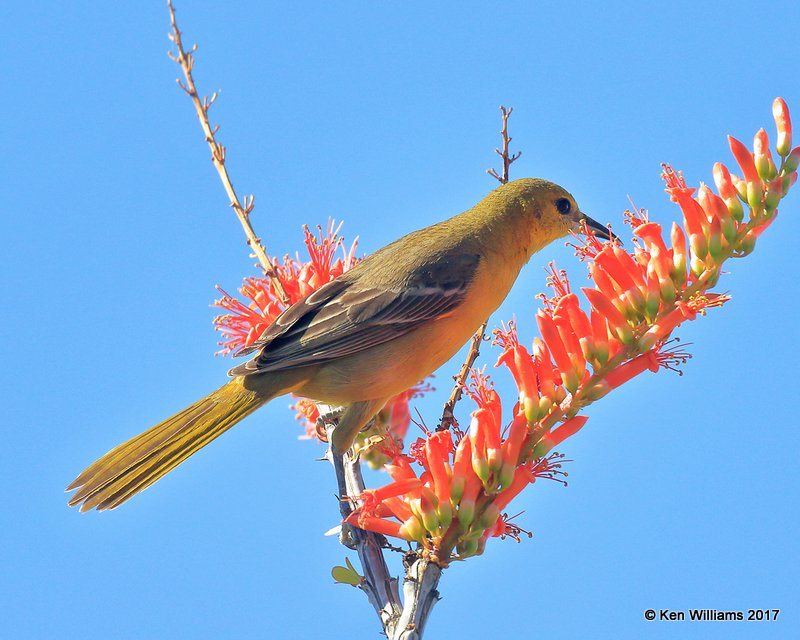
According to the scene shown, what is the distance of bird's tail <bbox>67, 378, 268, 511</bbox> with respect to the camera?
504 centimetres

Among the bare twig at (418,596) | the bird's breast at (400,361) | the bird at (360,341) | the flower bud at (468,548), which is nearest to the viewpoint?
the bare twig at (418,596)

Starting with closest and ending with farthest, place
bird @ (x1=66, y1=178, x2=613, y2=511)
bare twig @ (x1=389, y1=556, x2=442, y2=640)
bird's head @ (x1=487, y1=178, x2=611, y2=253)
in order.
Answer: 1. bare twig @ (x1=389, y1=556, x2=442, y2=640)
2. bird @ (x1=66, y1=178, x2=613, y2=511)
3. bird's head @ (x1=487, y1=178, x2=611, y2=253)

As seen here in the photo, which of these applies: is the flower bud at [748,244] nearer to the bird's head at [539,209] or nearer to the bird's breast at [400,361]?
the bird's breast at [400,361]

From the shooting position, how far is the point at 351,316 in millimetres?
5855

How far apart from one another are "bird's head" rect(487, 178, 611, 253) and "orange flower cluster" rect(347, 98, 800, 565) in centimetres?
233

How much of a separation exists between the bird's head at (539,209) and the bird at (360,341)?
31 millimetres

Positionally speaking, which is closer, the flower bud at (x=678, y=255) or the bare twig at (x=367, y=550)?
the bare twig at (x=367, y=550)

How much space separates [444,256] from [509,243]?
60 centimetres

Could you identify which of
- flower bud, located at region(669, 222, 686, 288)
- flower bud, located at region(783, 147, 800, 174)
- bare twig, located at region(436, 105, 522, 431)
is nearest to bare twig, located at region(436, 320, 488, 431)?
bare twig, located at region(436, 105, 522, 431)

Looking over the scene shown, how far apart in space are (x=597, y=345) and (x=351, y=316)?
208 centimetres

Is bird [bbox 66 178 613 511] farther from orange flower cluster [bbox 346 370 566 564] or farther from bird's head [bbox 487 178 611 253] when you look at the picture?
orange flower cluster [bbox 346 370 566 564]

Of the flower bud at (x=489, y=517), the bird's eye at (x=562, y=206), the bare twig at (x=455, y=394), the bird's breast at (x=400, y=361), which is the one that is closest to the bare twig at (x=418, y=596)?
the flower bud at (x=489, y=517)

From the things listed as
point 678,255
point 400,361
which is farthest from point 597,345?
point 400,361

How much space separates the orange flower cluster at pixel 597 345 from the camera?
13.4ft
